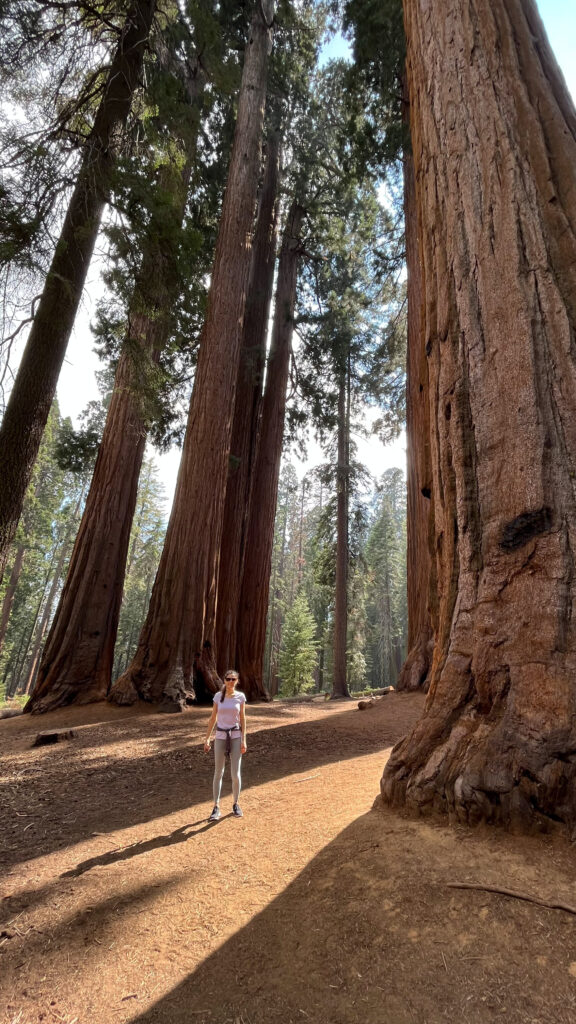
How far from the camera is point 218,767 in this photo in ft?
11.7

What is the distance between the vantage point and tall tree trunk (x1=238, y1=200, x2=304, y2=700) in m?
11.0

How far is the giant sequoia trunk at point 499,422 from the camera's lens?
220 centimetres

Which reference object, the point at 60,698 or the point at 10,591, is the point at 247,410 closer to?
the point at 60,698

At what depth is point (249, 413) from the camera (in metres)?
12.4

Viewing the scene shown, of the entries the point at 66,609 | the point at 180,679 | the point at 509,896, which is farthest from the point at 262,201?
the point at 509,896

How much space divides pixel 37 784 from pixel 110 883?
2337 mm

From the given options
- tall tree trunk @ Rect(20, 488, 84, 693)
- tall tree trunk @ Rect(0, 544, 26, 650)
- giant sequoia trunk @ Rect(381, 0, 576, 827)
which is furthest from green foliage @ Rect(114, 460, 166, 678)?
giant sequoia trunk @ Rect(381, 0, 576, 827)

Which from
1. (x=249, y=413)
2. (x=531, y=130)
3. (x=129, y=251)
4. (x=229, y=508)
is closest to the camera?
(x=531, y=130)

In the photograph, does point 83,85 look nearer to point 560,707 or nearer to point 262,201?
point 262,201

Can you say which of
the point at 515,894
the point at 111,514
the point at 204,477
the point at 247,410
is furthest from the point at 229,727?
the point at 247,410

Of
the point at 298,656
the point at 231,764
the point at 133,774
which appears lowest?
the point at 133,774

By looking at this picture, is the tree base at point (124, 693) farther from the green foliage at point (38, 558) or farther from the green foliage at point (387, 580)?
the green foliage at point (387, 580)

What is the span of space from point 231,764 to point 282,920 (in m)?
1.87

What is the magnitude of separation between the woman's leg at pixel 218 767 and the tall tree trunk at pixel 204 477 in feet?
12.3
